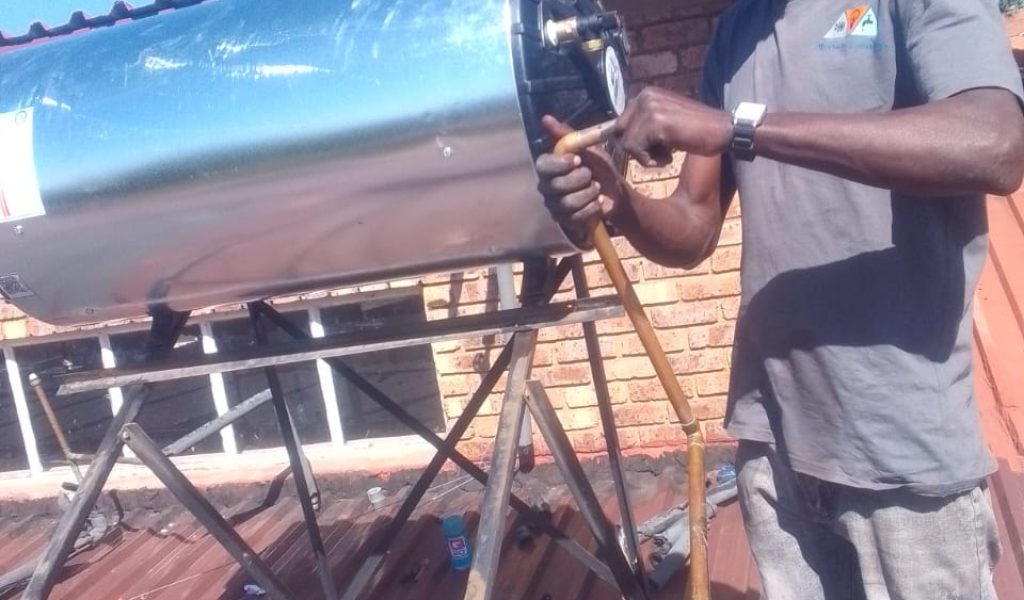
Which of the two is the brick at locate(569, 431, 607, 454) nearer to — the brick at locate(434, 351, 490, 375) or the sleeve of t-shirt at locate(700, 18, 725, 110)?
the brick at locate(434, 351, 490, 375)

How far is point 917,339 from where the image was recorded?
5.07 feet

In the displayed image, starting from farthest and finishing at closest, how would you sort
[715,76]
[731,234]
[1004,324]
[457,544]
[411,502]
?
[731,234], [1004,324], [457,544], [411,502], [715,76]

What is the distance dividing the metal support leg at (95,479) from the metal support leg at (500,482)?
88 centimetres

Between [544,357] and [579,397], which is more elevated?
[544,357]

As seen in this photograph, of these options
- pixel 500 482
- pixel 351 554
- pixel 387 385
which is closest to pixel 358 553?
pixel 351 554

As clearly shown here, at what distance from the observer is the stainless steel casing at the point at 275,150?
5.10ft

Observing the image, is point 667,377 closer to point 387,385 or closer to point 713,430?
point 713,430

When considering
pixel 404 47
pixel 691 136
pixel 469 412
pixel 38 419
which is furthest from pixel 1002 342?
pixel 38 419

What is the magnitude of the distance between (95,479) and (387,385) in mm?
2009

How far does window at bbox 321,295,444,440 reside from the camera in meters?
3.78

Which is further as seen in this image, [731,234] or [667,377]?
[731,234]

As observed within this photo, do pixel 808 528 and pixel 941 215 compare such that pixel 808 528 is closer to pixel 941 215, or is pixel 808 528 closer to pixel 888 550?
pixel 888 550

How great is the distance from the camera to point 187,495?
216cm

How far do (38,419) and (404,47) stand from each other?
359 centimetres
